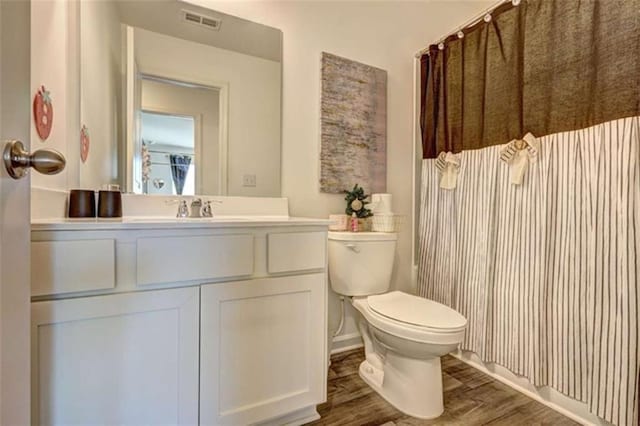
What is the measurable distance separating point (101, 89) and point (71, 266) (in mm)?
907

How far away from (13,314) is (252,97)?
56.7 inches

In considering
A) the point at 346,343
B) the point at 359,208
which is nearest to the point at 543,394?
the point at 346,343

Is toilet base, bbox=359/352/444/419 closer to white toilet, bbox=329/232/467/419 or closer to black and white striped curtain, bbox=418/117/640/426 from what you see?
white toilet, bbox=329/232/467/419

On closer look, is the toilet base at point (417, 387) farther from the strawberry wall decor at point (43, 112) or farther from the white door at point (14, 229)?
the strawberry wall decor at point (43, 112)

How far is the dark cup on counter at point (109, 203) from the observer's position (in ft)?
4.04

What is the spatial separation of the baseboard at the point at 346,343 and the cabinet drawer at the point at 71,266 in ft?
4.53

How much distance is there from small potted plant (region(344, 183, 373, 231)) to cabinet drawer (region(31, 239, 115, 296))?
1240 millimetres

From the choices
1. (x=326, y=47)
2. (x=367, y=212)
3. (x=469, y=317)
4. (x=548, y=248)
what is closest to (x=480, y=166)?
(x=548, y=248)

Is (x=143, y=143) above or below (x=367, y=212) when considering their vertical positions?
above

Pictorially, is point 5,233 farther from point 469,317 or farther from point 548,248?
point 469,317

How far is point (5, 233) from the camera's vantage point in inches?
18.3

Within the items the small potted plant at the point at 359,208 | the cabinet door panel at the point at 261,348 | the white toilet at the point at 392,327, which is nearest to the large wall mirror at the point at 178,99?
the small potted plant at the point at 359,208

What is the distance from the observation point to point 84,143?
1.29 metres

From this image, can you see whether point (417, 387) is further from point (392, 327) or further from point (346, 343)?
point (346, 343)
